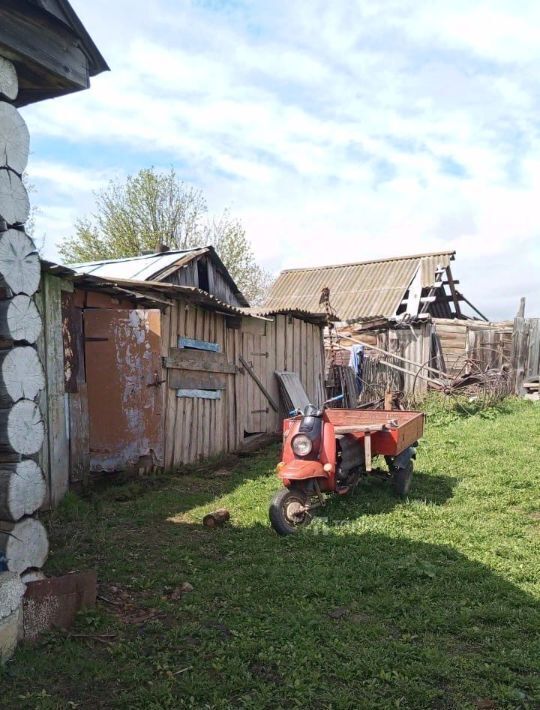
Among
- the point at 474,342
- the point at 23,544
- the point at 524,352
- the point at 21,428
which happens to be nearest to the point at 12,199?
the point at 21,428

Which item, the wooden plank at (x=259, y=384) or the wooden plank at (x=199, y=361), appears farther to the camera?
the wooden plank at (x=259, y=384)

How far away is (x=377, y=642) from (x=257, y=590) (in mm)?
1089

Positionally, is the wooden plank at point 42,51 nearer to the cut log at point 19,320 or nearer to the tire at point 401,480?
the cut log at point 19,320

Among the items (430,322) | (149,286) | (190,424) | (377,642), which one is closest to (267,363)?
(190,424)

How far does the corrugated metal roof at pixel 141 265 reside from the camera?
12180 millimetres

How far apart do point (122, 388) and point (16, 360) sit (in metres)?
4.11

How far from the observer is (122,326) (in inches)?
298

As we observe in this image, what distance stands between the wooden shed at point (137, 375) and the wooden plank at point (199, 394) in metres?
0.02

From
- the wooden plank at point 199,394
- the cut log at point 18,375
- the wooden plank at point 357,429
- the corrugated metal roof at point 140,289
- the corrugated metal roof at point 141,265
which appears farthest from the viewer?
the corrugated metal roof at point 141,265

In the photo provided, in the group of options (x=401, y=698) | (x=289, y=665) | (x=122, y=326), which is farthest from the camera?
(x=122, y=326)

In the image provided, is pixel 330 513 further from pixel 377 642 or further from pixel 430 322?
pixel 430 322

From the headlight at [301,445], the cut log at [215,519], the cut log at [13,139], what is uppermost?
the cut log at [13,139]

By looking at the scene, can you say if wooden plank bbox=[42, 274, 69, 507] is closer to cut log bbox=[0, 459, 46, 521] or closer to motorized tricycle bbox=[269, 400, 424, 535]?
motorized tricycle bbox=[269, 400, 424, 535]

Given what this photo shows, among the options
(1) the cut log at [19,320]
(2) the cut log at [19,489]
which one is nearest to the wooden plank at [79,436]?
(2) the cut log at [19,489]
